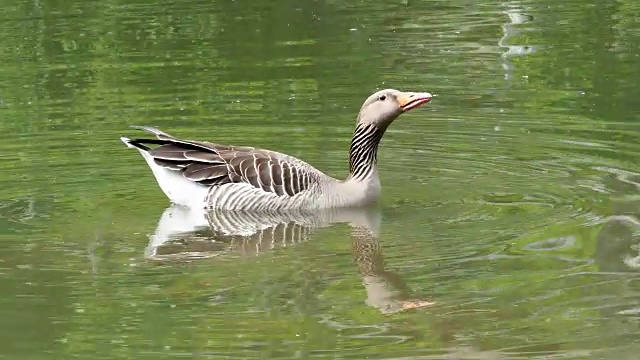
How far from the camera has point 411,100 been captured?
44.0ft

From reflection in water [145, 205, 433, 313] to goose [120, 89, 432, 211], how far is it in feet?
0.38

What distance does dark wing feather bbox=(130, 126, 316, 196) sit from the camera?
13523mm

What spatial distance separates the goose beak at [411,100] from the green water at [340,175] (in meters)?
0.87

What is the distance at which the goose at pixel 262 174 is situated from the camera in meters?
13.5

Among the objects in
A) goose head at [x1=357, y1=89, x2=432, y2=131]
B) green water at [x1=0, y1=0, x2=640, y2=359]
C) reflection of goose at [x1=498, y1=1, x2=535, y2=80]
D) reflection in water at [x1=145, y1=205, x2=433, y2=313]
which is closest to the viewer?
green water at [x1=0, y1=0, x2=640, y2=359]

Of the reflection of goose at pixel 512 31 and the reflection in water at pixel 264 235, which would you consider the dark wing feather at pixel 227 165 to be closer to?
the reflection in water at pixel 264 235

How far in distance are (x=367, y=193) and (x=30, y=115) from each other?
586cm

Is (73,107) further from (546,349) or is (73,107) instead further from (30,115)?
(546,349)

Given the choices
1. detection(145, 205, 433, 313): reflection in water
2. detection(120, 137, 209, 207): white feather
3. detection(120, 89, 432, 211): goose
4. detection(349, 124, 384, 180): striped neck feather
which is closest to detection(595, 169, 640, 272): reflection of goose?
detection(145, 205, 433, 313): reflection in water

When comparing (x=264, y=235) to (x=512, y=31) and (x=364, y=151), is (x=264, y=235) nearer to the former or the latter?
(x=364, y=151)

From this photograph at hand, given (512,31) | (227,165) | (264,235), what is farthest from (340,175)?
(512,31)

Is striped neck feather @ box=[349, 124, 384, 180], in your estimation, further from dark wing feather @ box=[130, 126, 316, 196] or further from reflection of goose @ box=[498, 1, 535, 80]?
reflection of goose @ box=[498, 1, 535, 80]

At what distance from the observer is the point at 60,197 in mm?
13789

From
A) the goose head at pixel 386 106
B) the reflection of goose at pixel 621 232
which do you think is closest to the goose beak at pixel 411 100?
the goose head at pixel 386 106
